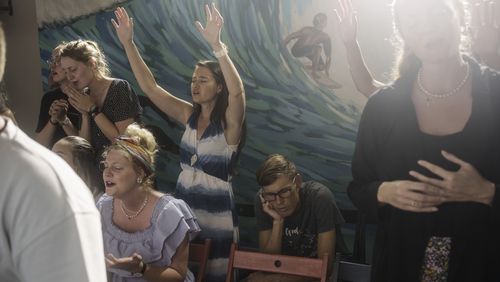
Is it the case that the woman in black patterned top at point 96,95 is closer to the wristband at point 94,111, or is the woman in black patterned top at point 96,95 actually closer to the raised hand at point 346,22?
the wristband at point 94,111

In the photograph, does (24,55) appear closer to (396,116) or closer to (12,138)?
(396,116)

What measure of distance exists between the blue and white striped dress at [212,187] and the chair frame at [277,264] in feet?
0.34

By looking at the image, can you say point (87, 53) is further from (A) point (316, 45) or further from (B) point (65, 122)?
(A) point (316, 45)

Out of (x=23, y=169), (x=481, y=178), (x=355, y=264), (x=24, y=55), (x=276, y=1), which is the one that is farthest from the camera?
(x=24, y=55)

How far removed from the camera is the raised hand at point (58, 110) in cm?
312

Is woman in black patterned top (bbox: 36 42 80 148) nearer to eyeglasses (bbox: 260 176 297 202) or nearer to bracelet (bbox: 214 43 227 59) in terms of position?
bracelet (bbox: 214 43 227 59)

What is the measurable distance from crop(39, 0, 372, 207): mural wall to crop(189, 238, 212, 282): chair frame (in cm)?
29

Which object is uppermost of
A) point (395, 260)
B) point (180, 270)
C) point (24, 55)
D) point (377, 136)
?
point (24, 55)

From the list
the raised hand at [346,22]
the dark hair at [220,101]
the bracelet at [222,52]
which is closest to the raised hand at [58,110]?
the dark hair at [220,101]

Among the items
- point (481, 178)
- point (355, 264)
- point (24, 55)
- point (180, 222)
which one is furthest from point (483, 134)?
point (24, 55)

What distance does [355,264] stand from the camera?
2227 millimetres

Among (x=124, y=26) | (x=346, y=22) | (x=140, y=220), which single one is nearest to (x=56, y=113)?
(x=124, y=26)

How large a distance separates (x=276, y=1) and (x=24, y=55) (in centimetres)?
156

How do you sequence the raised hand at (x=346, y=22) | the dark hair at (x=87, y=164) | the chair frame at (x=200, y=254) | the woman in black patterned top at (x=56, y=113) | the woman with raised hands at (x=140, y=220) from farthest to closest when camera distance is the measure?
1. the woman in black patterned top at (x=56, y=113)
2. the dark hair at (x=87, y=164)
3. the chair frame at (x=200, y=254)
4. the woman with raised hands at (x=140, y=220)
5. the raised hand at (x=346, y=22)
